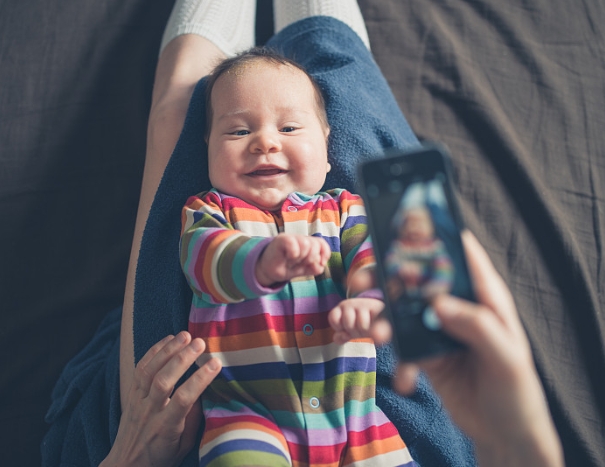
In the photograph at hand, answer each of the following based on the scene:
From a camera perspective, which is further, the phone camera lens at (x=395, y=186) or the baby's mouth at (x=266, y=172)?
the baby's mouth at (x=266, y=172)

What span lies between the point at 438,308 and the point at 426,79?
91cm

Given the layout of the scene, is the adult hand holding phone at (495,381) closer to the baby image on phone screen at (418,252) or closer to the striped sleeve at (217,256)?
the baby image on phone screen at (418,252)

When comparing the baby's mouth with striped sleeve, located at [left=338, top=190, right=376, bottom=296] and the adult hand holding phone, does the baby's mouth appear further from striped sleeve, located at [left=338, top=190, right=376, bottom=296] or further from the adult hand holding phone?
the adult hand holding phone

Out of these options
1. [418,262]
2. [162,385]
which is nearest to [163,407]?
[162,385]

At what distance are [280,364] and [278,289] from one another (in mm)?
141

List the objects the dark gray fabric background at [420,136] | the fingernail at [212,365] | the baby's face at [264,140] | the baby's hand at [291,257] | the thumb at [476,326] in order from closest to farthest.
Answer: the thumb at [476,326]
the baby's hand at [291,257]
the fingernail at [212,365]
the baby's face at [264,140]
the dark gray fabric background at [420,136]

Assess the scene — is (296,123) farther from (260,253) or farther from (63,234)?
(63,234)

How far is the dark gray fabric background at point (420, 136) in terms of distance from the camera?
1050 mm

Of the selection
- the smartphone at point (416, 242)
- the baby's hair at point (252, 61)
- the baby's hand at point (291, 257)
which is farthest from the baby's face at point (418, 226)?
the baby's hair at point (252, 61)

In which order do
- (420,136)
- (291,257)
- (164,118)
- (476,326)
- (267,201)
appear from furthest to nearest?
1. (420,136)
2. (164,118)
3. (267,201)
4. (291,257)
5. (476,326)

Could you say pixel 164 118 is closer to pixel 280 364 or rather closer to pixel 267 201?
pixel 267 201

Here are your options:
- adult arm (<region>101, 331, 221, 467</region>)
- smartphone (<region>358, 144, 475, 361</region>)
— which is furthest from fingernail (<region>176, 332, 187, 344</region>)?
smartphone (<region>358, 144, 475, 361</region>)

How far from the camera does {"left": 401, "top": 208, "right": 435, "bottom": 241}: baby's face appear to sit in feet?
1.79

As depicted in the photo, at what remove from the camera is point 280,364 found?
0.77 m
